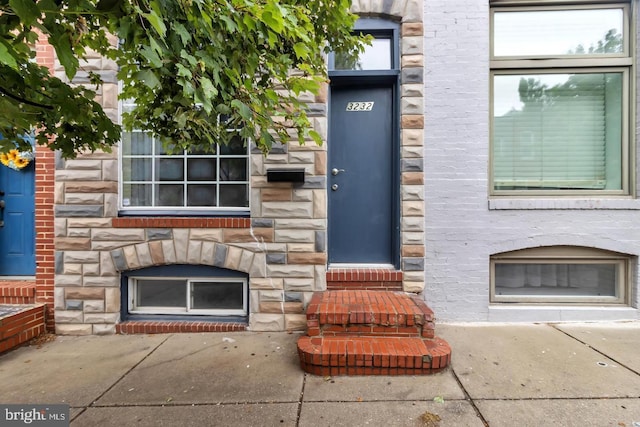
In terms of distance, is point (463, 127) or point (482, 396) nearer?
point (482, 396)

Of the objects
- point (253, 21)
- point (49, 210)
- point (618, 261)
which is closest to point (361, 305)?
point (253, 21)

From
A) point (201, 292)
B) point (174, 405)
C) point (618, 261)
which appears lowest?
point (174, 405)

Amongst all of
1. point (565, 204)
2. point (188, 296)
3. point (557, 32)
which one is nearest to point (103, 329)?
point (188, 296)

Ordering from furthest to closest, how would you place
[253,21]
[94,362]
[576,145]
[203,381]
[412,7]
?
[576,145] → [412,7] → [94,362] → [203,381] → [253,21]

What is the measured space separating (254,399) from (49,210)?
3.34 meters

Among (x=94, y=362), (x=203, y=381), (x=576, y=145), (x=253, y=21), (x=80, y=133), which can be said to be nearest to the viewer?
(x=253, y=21)

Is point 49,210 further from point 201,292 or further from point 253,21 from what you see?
point 253,21

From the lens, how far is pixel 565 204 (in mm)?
3863

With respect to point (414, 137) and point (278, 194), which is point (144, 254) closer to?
point (278, 194)

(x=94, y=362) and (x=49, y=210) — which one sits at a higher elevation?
(x=49, y=210)

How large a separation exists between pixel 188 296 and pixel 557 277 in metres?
4.54

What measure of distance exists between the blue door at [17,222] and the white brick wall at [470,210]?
494cm

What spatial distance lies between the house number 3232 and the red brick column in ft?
11.6

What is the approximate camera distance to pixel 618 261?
399 centimetres
